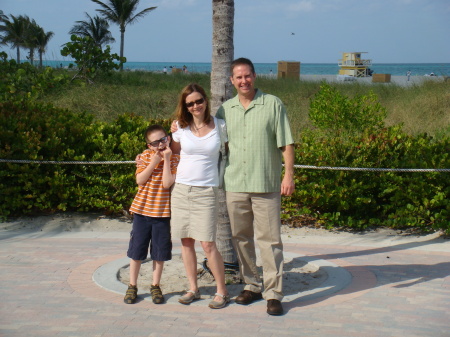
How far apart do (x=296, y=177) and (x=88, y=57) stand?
48.3 feet

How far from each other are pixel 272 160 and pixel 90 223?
12.8 feet

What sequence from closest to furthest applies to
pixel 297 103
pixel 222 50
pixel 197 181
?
pixel 197 181 → pixel 222 50 → pixel 297 103

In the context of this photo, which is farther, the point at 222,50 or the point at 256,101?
the point at 222,50

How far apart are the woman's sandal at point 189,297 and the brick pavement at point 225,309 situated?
6 centimetres

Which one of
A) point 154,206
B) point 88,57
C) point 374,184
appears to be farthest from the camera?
point 88,57

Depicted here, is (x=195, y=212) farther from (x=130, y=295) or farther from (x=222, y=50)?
(x=222, y=50)

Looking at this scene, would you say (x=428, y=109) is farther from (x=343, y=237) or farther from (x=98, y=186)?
(x=98, y=186)

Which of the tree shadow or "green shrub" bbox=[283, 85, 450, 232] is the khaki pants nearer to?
the tree shadow

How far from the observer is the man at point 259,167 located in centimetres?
483

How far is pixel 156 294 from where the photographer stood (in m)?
5.04

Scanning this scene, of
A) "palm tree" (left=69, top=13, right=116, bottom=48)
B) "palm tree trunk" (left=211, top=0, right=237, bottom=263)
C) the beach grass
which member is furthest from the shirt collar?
"palm tree" (left=69, top=13, right=116, bottom=48)

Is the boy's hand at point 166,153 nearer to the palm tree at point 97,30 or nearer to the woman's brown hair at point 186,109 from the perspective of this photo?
the woman's brown hair at point 186,109

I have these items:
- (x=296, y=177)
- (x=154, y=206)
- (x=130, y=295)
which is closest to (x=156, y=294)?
(x=130, y=295)

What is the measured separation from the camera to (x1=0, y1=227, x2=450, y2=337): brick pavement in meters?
4.44
